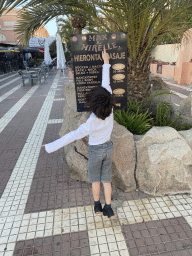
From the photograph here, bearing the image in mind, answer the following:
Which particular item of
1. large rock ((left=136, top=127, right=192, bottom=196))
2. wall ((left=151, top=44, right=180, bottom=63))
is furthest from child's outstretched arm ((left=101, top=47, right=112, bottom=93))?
wall ((left=151, top=44, right=180, bottom=63))

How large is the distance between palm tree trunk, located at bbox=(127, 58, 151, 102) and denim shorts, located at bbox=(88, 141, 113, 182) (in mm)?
2520

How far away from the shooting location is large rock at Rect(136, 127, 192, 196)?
2.97 meters

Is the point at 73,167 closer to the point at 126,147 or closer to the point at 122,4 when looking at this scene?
the point at 126,147

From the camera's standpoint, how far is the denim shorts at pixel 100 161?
2475mm

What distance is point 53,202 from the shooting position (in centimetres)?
306

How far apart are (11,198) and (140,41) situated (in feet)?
13.2

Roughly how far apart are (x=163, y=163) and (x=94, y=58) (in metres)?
2.01

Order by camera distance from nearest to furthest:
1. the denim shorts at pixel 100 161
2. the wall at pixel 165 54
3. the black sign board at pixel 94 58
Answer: the denim shorts at pixel 100 161 → the black sign board at pixel 94 58 → the wall at pixel 165 54

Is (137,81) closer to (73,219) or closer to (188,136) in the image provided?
(188,136)

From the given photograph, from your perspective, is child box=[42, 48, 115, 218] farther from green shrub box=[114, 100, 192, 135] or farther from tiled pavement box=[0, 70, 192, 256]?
green shrub box=[114, 100, 192, 135]

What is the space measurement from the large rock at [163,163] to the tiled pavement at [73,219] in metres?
0.17

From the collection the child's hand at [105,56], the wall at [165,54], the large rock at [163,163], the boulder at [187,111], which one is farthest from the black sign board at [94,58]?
the wall at [165,54]

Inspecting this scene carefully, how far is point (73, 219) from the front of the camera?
2.74 metres

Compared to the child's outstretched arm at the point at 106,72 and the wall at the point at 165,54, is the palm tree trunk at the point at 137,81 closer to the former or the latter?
the child's outstretched arm at the point at 106,72
